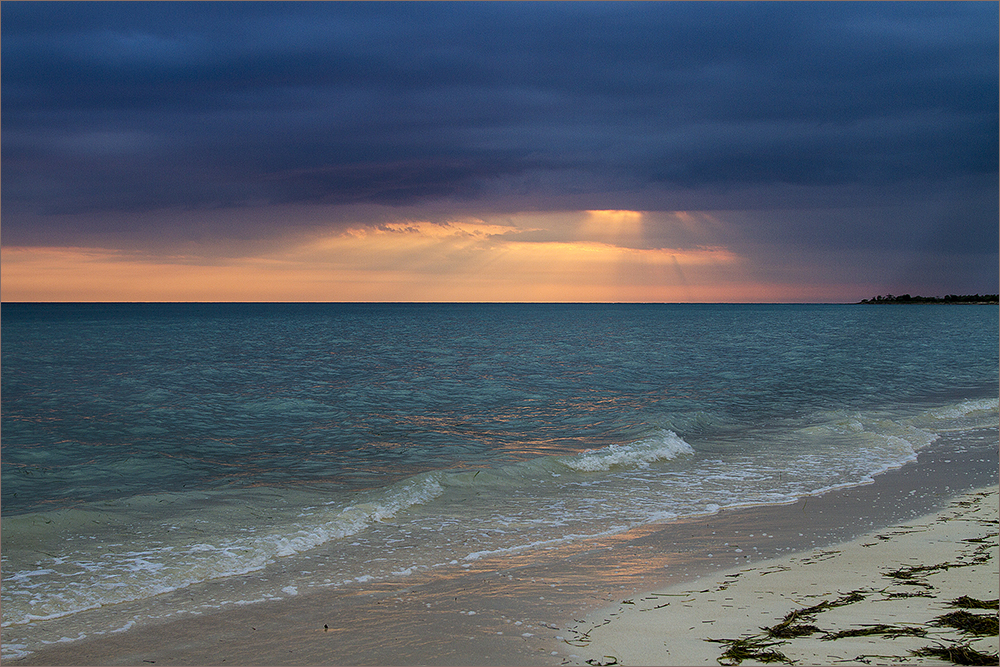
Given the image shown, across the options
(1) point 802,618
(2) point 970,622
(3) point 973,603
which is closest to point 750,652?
(1) point 802,618

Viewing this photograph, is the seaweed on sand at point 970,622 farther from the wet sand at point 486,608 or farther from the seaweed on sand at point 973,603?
the wet sand at point 486,608

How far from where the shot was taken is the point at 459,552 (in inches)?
315

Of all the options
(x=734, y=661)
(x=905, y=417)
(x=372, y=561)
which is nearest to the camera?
(x=734, y=661)

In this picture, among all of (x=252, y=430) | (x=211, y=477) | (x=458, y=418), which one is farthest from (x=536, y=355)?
(x=211, y=477)

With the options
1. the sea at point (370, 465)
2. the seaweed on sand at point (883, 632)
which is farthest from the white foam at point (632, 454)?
the seaweed on sand at point (883, 632)

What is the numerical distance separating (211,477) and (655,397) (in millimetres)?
15984

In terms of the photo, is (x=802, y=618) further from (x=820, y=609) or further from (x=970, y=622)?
(x=970, y=622)

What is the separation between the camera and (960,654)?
4609mm

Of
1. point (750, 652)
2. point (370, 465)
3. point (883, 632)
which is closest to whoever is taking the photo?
point (750, 652)

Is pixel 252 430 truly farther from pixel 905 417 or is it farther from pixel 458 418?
pixel 905 417

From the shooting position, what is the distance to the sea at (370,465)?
7.55m

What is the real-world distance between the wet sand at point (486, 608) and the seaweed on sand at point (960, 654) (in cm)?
119

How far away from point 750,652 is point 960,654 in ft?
4.50

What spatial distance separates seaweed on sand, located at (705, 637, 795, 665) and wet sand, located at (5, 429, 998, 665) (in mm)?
98
